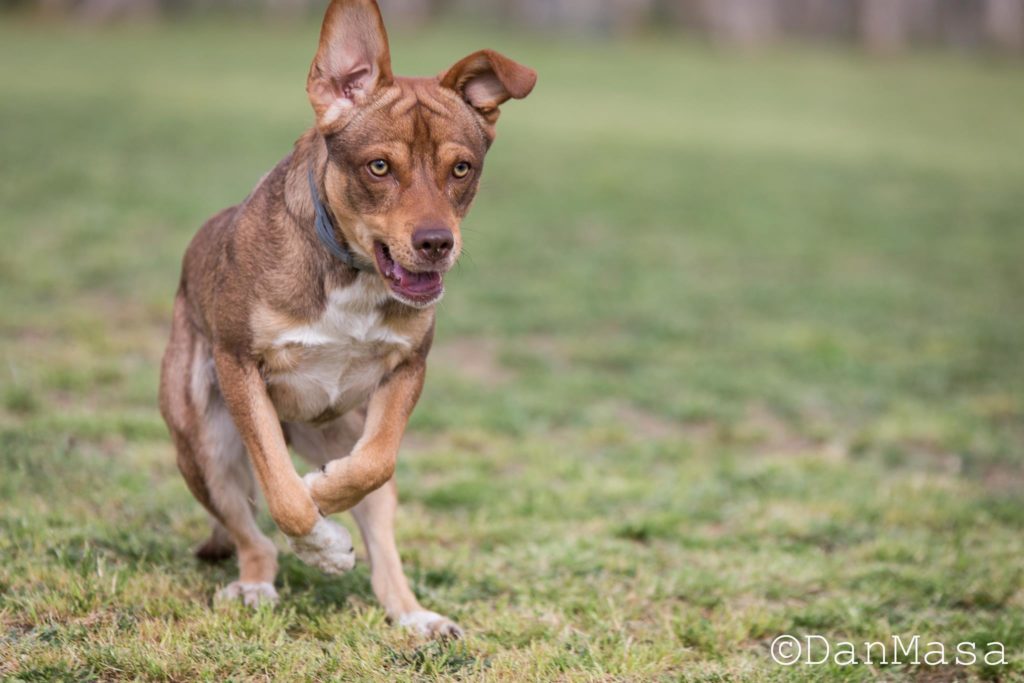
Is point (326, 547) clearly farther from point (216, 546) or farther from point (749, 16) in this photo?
point (749, 16)

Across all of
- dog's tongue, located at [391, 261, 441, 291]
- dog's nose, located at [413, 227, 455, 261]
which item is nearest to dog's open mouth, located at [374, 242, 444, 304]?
dog's tongue, located at [391, 261, 441, 291]

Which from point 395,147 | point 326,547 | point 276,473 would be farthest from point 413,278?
point 326,547

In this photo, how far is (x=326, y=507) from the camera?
14.5ft

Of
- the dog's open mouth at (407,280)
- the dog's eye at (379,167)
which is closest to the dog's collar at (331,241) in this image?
the dog's open mouth at (407,280)

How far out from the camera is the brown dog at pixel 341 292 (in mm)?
4301

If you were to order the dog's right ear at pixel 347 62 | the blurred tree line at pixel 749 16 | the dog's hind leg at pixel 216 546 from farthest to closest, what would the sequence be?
1. the blurred tree line at pixel 749 16
2. the dog's hind leg at pixel 216 546
3. the dog's right ear at pixel 347 62

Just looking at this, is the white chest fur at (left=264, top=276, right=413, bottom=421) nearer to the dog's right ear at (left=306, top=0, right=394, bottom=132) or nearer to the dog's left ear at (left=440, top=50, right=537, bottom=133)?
the dog's right ear at (left=306, top=0, right=394, bottom=132)

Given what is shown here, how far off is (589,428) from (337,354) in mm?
3451

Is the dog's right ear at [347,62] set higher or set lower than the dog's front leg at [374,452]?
higher

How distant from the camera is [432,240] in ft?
13.6

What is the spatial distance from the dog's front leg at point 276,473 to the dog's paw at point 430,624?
317mm

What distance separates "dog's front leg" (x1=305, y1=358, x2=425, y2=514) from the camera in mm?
4375

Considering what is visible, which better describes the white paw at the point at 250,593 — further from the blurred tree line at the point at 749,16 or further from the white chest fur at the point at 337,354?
the blurred tree line at the point at 749,16

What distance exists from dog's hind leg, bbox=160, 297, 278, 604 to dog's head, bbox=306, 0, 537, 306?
988 mm
